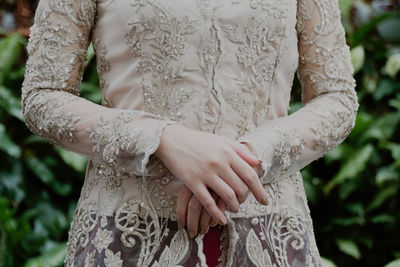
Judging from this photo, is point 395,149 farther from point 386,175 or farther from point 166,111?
point 166,111

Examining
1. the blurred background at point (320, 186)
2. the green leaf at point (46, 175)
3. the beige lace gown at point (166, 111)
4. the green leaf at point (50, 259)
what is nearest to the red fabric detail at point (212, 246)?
the beige lace gown at point (166, 111)

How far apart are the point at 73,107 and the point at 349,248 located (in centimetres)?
284

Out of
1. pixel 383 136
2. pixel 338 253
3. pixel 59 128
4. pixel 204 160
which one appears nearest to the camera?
pixel 204 160

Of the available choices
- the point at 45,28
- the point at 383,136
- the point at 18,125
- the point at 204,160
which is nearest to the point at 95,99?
the point at 18,125

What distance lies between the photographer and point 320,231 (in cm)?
382

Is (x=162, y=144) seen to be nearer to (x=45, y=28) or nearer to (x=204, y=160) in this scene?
(x=204, y=160)

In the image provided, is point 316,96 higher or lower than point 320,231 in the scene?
higher

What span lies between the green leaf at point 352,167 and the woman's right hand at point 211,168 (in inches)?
110

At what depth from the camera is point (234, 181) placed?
3.33 feet

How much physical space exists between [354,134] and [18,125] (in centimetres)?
225

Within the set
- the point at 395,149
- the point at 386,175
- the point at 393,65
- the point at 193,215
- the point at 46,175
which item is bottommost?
the point at 46,175

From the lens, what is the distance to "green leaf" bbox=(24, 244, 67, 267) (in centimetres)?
317

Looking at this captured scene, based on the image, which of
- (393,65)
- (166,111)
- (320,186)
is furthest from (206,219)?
(393,65)

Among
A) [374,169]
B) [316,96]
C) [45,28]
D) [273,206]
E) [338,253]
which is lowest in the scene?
[338,253]
